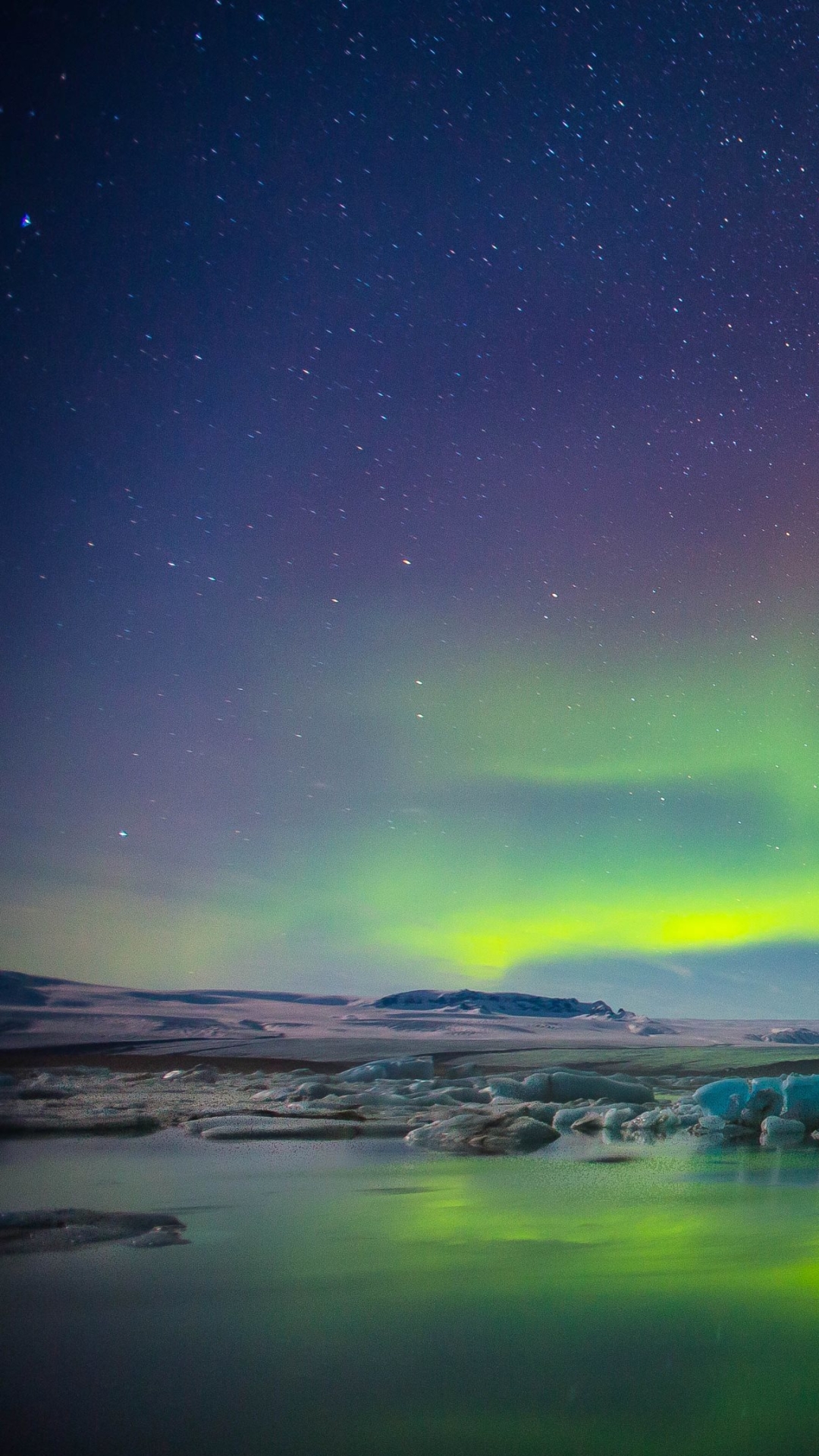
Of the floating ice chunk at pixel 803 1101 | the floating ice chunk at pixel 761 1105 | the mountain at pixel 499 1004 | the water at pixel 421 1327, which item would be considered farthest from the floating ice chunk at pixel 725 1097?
the mountain at pixel 499 1004

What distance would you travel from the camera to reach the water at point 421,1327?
104 inches

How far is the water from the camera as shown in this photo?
2.64m

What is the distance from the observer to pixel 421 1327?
3570 mm

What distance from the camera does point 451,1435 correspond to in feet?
8.55

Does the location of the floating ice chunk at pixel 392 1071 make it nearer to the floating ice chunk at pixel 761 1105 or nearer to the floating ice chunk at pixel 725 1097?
the floating ice chunk at pixel 725 1097

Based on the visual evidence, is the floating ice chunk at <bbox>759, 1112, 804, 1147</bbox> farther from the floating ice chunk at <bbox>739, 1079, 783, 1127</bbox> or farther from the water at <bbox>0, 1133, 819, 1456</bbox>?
the water at <bbox>0, 1133, 819, 1456</bbox>

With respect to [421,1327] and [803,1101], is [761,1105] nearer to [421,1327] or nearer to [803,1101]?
[803,1101]

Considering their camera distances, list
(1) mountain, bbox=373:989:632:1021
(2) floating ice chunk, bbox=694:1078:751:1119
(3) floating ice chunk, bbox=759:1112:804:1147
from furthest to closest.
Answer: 1. (1) mountain, bbox=373:989:632:1021
2. (2) floating ice chunk, bbox=694:1078:751:1119
3. (3) floating ice chunk, bbox=759:1112:804:1147

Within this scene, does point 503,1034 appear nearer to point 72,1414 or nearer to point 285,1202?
point 285,1202

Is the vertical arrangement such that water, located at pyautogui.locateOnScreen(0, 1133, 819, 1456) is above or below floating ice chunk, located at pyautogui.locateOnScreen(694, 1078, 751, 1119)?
above

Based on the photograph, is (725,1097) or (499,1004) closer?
(725,1097)

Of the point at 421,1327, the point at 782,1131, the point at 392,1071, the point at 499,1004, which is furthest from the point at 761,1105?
the point at 499,1004

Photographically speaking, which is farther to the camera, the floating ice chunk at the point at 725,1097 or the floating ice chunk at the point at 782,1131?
the floating ice chunk at the point at 725,1097

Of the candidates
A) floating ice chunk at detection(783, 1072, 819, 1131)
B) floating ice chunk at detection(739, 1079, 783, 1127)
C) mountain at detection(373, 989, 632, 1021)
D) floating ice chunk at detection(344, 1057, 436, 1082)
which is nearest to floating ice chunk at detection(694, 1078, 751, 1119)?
floating ice chunk at detection(739, 1079, 783, 1127)
